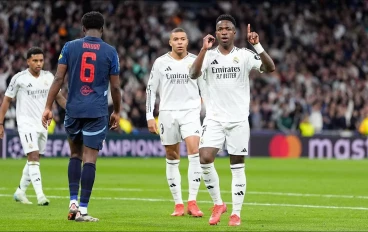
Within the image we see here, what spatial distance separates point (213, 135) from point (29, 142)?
16.0ft

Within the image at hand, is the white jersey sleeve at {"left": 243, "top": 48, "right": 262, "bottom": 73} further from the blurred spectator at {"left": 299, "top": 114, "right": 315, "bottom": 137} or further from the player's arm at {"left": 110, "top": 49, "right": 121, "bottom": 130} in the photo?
the blurred spectator at {"left": 299, "top": 114, "right": 315, "bottom": 137}

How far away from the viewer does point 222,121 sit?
12.2 metres

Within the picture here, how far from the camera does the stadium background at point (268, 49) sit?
33781mm

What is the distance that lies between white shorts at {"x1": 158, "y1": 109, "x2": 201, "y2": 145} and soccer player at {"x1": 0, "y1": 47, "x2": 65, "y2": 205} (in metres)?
2.84

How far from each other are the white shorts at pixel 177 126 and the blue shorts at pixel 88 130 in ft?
7.11

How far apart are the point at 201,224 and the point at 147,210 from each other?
7.99 ft

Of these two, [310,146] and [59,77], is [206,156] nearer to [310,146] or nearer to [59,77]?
[59,77]

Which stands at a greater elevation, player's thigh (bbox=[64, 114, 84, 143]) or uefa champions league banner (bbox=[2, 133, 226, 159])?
player's thigh (bbox=[64, 114, 84, 143])

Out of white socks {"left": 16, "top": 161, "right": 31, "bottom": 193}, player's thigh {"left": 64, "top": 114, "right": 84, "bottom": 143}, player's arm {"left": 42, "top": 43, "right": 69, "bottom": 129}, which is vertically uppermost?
player's arm {"left": 42, "top": 43, "right": 69, "bottom": 129}

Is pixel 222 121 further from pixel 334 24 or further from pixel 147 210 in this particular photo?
pixel 334 24

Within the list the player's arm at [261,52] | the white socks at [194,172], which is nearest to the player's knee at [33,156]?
the white socks at [194,172]

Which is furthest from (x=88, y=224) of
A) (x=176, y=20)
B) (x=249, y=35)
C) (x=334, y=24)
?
(x=334, y=24)

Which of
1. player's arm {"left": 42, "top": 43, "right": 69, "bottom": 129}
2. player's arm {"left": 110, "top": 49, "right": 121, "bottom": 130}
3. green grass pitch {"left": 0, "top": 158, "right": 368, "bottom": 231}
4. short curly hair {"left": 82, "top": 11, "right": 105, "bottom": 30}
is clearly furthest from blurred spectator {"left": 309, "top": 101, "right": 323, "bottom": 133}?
player's arm {"left": 42, "top": 43, "right": 69, "bottom": 129}

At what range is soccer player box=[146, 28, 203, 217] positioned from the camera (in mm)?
13984
